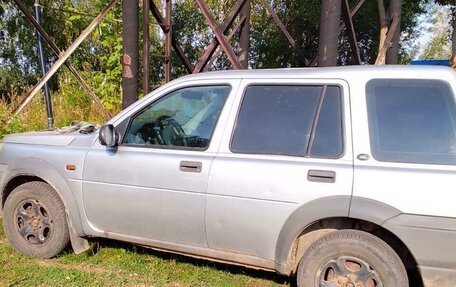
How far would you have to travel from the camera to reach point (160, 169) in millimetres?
3424

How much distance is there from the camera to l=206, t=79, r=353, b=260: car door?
296 cm

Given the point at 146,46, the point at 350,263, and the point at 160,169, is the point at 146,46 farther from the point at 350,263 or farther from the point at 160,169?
the point at 350,263

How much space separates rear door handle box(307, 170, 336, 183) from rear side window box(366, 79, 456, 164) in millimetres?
302

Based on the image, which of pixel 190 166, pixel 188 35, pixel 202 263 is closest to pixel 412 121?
pixel 190 166

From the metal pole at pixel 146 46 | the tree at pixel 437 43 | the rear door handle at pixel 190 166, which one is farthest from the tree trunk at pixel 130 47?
the tree at pixel 437 43

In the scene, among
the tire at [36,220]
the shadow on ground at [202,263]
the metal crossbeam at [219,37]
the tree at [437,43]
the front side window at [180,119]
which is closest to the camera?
the front side window at [180,119]

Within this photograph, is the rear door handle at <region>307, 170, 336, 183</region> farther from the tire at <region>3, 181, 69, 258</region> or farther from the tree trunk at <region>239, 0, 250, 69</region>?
the tree trunk at <region>239, 0, 250, 69</region>

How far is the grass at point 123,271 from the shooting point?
364cm

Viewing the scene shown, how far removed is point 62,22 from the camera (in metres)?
13.2

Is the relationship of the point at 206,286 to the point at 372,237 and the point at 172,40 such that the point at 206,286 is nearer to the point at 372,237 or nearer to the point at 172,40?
the point at 372,237

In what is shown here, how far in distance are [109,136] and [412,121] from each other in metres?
2.26

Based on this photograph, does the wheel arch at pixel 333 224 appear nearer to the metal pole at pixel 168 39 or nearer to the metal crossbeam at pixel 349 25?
the metal crossbeam at pixel 349 25

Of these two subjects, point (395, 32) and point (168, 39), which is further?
point (395, 32)

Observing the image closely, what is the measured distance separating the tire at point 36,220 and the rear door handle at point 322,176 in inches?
88.2
